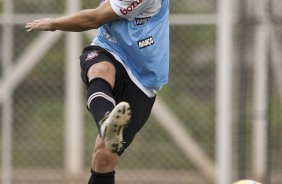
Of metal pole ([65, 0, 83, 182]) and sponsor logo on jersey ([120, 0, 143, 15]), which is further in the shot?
metal pole ([65, 0, 83, 182])

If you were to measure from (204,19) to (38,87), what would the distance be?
2022mm

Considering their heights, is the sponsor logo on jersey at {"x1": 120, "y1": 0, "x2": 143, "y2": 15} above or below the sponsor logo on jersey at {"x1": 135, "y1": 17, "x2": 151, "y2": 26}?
above

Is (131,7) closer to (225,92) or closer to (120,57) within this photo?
(120,57)

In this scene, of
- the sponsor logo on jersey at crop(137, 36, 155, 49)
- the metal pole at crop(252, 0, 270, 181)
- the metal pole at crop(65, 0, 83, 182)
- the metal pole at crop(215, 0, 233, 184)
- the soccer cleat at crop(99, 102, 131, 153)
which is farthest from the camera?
the metal pole at crop(65, 0, 83, 182)

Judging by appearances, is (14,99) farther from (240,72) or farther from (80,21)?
(80,21)

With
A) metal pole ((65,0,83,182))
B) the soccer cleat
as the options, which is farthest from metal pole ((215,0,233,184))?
the soccer cleat

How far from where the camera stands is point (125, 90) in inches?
269

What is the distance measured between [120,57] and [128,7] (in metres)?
0.40

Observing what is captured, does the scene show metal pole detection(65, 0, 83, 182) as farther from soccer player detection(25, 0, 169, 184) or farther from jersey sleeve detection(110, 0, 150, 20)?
jersey sleeve detection(110, 0, 150, 20)

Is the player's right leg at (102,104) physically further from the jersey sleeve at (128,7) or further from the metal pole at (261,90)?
the metal pole at (261,90)

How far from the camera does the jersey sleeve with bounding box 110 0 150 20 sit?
6531mm

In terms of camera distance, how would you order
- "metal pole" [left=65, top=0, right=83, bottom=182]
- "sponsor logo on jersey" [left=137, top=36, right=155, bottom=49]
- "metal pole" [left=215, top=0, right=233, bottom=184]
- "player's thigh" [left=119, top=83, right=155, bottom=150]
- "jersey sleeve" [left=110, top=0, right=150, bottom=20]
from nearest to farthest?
"jersey sleeve" [left=110, top=0, right=150, bottom=20] < "sponsor logo on jersey" [left=137, top=36, right=155, bottom=49] < "player's thigh" [left=119, top=83, right=155, bottom=150] < "metal pole" [left=215, top=0, right=233, bottom=184] < "metal pole" [left=65, top=0, right=83, bottom=182]

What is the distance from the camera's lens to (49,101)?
1104 cm

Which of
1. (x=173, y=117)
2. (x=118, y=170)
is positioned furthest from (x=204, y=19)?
(x=118, y=170)
